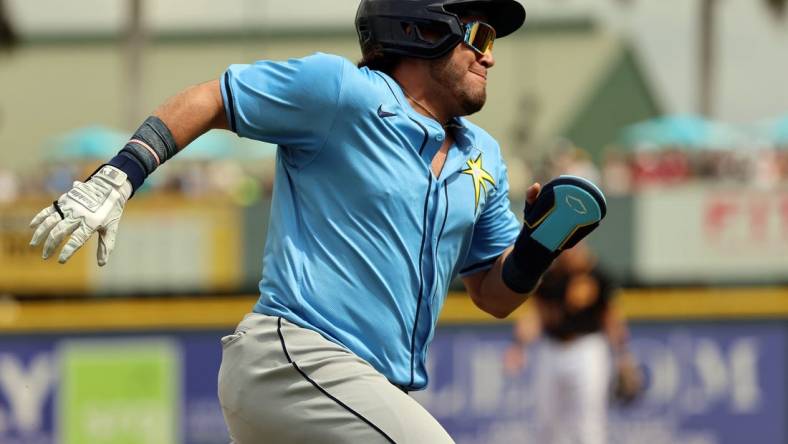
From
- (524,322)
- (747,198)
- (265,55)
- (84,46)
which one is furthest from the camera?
(84,46)

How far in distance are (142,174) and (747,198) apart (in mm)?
11237

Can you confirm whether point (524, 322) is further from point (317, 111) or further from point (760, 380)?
point (317, 111)

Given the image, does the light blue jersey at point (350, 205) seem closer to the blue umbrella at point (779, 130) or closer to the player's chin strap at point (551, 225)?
the player's chin strap at point (551, 225)

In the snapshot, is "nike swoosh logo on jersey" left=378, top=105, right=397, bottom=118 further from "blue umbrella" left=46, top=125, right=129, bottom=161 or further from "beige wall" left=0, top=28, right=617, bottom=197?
"beige wall" left=0, top=28, right=617, bottom=197

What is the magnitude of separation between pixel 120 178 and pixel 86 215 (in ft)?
0.60

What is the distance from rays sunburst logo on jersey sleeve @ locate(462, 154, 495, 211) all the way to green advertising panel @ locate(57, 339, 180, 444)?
29.8ft

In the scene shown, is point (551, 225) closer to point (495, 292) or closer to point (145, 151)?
point (495, 292)

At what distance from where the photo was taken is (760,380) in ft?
44.0

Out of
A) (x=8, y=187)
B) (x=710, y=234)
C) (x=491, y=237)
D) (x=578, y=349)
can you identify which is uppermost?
(x=491, y=237)

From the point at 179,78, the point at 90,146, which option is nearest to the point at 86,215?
the point at 90,146

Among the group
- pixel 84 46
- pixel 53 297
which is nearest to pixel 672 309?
pixel 53 297

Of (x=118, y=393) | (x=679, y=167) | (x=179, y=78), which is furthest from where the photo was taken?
(x=179, y=78)

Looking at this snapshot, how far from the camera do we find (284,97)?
4.49 m

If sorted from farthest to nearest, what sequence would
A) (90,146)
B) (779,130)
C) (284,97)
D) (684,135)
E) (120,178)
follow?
1. (779,130)
2. (90,146)
3. (684,135)
4. (284,97)
5. (120,178)
